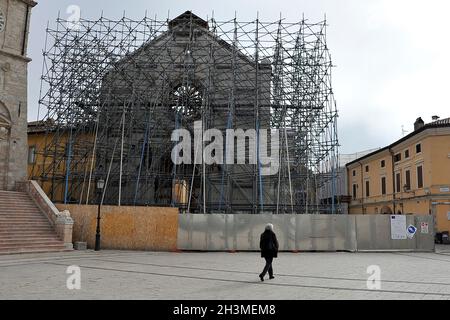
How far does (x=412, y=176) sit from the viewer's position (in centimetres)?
3131

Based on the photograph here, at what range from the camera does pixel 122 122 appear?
24.6 m

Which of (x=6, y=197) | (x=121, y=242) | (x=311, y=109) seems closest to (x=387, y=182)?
(x=311, y=109)

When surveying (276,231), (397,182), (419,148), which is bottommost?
Result: (276,231)

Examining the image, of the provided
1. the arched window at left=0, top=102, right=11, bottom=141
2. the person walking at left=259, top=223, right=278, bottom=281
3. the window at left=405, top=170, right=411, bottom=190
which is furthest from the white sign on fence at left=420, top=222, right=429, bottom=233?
the arched window at left=0, top=102, right=11, bottom=141

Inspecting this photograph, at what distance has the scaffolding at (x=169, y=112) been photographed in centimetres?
2481

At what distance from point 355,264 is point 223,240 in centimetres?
648

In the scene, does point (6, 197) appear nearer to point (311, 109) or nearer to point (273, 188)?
point (273, 188)

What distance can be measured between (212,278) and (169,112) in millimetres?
16875

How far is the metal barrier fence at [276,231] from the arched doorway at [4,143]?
32.5ft

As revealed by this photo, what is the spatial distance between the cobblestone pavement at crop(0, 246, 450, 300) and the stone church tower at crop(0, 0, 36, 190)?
8244 millimetres

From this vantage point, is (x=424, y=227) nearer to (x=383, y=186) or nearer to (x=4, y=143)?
(x=383, y=186)

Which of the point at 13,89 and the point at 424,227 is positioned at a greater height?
the point at 13,89
